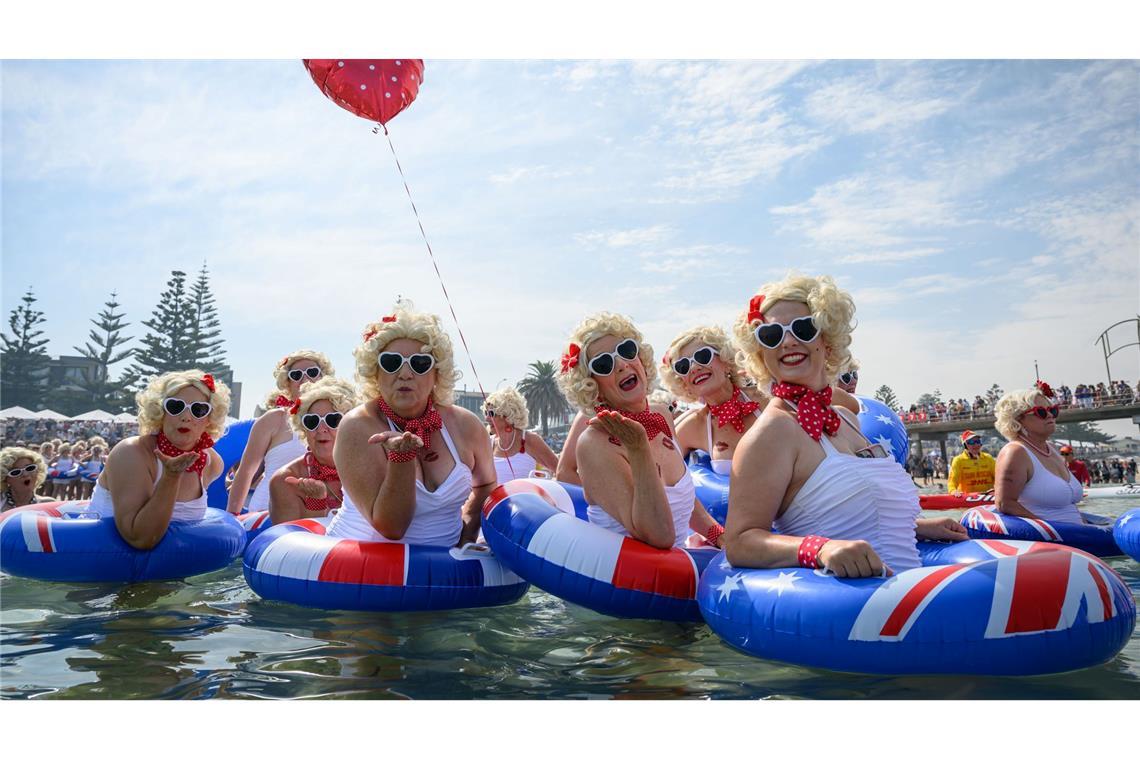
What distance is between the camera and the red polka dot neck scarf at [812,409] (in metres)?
3.01

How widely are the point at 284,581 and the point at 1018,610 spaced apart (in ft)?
11.6

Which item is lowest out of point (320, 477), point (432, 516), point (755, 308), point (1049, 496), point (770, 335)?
point (1049, 496)

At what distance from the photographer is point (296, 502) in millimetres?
5629

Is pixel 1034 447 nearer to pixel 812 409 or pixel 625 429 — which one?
pixel 812 409

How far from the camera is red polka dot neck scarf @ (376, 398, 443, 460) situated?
13.7 ft

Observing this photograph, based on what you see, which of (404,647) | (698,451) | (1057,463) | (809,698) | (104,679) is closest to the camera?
(809,698)

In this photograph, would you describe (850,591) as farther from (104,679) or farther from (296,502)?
(296,502)

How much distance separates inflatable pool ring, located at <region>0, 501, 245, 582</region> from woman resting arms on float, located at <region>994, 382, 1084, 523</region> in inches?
257

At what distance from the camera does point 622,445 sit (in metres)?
3.69

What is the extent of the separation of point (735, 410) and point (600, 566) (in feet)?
6.76

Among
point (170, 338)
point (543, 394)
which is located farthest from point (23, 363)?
point (543, 394)

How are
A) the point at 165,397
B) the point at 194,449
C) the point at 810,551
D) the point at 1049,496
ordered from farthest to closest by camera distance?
the point at 1049,496
the point at 194,449
the point at 165,397
the point at 810,551

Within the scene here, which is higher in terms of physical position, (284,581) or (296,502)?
(296,502)

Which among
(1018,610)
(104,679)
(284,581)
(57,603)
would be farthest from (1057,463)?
(57,603)
